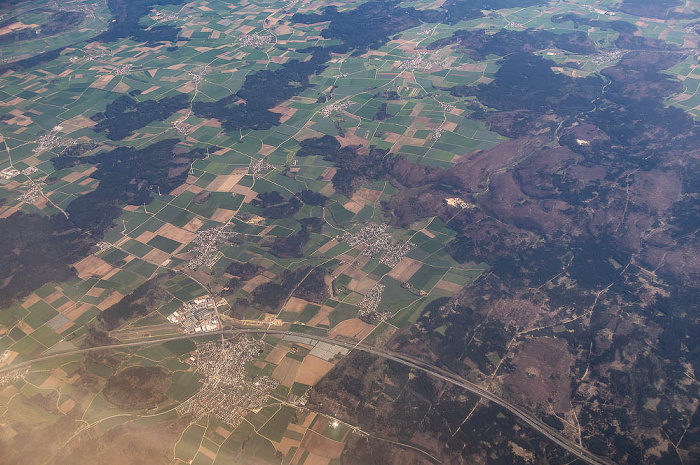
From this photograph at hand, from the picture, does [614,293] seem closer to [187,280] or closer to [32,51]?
[187,280]

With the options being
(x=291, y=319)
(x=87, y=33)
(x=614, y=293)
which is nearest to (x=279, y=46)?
(x=87, y=33)

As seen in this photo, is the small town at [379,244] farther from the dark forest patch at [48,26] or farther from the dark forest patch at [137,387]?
the dark forest patch at [48,26]

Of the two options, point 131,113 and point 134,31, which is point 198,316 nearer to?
point 131,113

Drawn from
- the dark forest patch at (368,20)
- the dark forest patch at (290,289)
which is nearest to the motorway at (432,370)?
the dark forest patch at (290,289)

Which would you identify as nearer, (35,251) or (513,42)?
(35,251)

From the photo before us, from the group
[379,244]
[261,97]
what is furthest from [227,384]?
[261,97]

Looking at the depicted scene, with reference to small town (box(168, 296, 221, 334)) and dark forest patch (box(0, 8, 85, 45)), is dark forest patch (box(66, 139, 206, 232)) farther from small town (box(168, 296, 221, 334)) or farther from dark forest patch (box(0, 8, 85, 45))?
dark forest patch (box(0, 8, 85, 45))

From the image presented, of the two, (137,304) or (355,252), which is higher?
(137,304)
